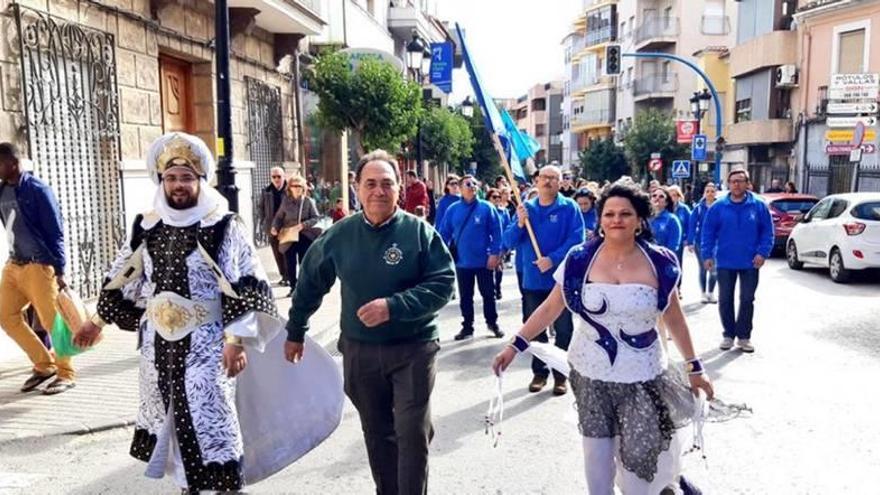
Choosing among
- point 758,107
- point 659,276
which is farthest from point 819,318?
point 758,107

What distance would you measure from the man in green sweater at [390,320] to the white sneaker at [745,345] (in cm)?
519

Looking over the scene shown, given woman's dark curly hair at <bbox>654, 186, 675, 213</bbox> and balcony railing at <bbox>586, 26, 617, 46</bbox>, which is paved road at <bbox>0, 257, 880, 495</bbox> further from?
balcony railing at <bbox>586, 26, 617, 46</bbox>

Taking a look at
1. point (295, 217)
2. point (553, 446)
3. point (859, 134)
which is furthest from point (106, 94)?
point (859, 134)

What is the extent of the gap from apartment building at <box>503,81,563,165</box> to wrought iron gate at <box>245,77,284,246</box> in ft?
251

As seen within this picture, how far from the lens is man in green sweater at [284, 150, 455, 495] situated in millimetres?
3488

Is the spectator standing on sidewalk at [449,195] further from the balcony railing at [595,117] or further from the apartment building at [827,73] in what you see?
the balcony railing at [595,117]

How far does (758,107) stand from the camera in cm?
3322

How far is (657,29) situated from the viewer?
50656 mm

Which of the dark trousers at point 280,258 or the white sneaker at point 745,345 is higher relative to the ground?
the dark trousers at point 280,258

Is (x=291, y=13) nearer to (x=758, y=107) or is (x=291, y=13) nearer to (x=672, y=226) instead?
(x=672, y=226)

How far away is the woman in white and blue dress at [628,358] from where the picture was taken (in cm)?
334

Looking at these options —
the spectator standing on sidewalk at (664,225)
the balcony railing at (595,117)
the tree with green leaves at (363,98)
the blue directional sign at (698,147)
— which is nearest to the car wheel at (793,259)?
the spectator standing on sidewalk at (664,225)

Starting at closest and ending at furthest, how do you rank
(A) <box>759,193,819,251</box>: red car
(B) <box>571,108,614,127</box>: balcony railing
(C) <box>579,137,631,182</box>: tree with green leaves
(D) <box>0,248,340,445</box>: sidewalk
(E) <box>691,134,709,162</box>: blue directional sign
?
(D) <box>0,248,340,445</box>: sidewalk → (A) <box>759,193,819,251</box>: red car → (E) <box>691,134,709,162</box>: blue directional sign → (C) <box>579,137,631,182</box>: tree with green leaves → (B) <box>571,108,614,127</box>: balcony railing

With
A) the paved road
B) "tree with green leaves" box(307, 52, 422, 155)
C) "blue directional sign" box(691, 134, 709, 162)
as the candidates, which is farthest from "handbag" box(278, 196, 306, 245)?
"blue directional sign" box(691, 134, 709, 162)
